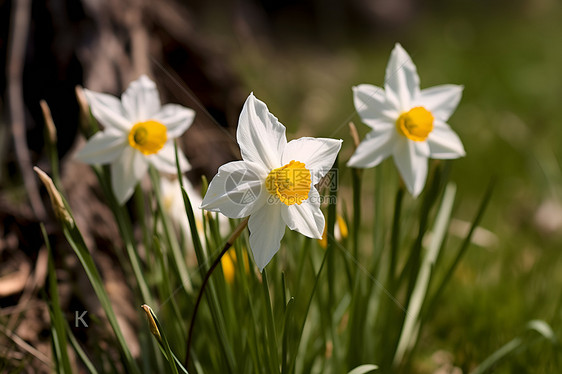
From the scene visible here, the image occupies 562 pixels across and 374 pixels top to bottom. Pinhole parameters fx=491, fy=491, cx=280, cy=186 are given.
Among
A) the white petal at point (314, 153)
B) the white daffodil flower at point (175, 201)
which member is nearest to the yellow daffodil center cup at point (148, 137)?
the white daffodil flower at point (175, 201)

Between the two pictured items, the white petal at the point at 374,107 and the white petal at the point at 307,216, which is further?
the white petal at the point at 374,107

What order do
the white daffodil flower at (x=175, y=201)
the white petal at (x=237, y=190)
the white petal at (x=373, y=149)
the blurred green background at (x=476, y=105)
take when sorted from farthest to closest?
the blurred green background at (x=476, y=105), the white daffodil flower at (x=175, y=201), the white petal at (x=373, y=149), the white petal at (x=237, y=190)

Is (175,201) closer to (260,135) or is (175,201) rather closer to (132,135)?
(132,135)

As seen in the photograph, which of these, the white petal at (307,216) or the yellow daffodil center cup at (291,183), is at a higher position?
the yellow daffodil center cup at (291,183)

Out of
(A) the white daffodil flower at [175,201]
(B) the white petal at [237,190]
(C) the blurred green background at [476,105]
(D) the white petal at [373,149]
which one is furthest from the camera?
(C) the blurred green background at [476,105]

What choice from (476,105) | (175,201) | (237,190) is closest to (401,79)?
(237,190)

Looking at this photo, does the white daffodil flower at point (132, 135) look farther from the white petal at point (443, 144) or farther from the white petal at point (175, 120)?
the white petal at point (443, 144)
